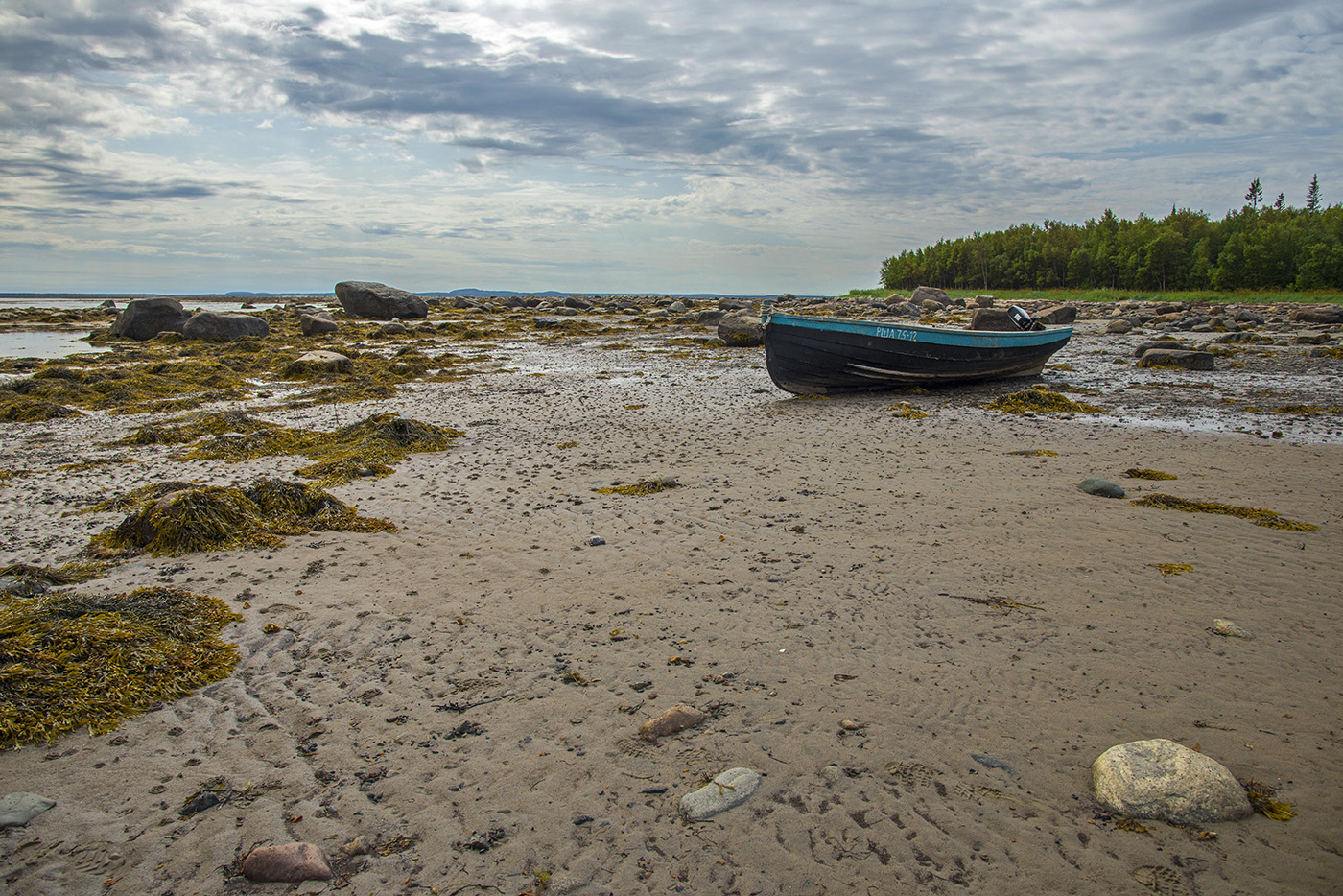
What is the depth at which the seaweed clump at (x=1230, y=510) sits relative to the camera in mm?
6664

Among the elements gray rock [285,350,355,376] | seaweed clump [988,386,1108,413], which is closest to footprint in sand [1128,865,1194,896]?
seaweed clump [988,386,1108,413]

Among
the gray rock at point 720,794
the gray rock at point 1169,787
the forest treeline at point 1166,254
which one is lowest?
the gray rock at point 720,794

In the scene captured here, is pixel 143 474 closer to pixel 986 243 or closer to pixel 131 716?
pixel 131 716

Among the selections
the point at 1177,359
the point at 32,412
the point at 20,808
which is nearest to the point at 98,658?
the point at 20,808

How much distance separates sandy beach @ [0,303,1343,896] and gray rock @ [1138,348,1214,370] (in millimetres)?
9608

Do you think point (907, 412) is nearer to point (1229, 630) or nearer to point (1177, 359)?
point (1229, 630)

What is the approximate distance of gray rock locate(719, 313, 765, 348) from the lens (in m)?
27.2

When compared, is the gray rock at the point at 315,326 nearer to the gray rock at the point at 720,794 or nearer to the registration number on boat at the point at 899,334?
the registration number on boat at the point at 899,334

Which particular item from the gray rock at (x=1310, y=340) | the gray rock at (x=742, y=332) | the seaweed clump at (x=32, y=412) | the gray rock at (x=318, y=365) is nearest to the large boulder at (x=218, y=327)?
the gray rock at (x=318, y=365)

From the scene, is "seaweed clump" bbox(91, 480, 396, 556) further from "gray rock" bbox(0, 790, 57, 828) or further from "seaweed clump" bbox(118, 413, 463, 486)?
"gray rock" bbox(0, 790, 57, 828)

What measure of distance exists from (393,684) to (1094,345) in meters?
26.8

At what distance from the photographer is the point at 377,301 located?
42438 mm

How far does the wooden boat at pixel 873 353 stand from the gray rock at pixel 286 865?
13.3 meters

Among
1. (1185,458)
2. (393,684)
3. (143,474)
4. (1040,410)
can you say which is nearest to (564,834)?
(393,684)
